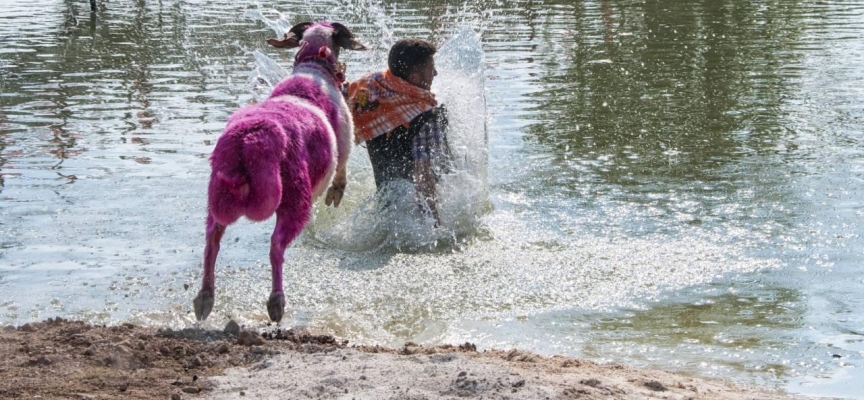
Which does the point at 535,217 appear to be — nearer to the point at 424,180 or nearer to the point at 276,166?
the point at 424,180

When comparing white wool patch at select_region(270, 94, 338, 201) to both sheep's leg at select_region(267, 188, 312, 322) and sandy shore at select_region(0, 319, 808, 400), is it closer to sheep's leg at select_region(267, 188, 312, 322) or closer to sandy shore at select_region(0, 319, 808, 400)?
sheep's leg at select_region(267, 188, 312, 322)

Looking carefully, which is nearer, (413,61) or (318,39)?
(318,39)

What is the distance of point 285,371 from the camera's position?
4.40m

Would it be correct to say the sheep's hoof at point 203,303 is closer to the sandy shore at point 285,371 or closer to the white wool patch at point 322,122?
the sandy shore at point 285,371

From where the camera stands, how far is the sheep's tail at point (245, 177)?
179 inches

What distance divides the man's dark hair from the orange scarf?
75 millimetres

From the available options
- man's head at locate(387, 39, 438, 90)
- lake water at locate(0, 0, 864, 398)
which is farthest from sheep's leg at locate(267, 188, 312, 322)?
man's head at locate(387, 39, 438, 90)

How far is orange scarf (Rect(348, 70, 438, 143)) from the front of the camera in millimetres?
7184

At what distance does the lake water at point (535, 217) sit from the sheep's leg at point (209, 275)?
2.18 feet

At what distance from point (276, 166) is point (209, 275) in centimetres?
64

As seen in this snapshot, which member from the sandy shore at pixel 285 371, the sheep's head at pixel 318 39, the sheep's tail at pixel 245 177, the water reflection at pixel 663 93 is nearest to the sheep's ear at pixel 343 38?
the sheep's head at pixel 318 39

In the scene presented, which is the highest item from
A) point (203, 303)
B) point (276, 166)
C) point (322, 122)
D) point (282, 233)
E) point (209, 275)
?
point (322, 122)

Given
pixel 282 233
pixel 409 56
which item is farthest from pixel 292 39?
pixel 282 233

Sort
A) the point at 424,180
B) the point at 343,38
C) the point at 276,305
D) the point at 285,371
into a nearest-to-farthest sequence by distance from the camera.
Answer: the point at 285,371 → the point at 276,305 → the point at 343,38 → the point at 424,180
